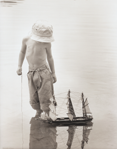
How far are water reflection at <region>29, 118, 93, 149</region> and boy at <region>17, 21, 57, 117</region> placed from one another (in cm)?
10

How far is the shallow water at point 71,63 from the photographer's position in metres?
1.87

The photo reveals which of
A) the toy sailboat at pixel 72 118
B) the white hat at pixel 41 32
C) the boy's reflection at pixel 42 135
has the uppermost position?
the white hat at pixel 41 32

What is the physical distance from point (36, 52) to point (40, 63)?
3.0 inches

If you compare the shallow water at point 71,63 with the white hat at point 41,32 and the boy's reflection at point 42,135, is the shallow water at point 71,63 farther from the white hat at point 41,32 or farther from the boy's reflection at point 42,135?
the white hat at point 41,32

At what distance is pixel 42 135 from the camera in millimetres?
1793

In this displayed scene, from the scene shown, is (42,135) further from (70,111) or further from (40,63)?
(40,63)

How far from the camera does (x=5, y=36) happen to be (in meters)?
3.17

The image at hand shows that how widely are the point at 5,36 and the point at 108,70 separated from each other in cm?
106

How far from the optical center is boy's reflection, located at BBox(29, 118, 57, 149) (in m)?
1.71

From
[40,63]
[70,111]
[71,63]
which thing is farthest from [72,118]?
[71,63]

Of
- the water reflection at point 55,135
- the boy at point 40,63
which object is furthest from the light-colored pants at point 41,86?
the water reflection at point 55,135

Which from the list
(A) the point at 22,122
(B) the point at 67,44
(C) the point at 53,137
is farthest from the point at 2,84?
(B) the point at 67,44

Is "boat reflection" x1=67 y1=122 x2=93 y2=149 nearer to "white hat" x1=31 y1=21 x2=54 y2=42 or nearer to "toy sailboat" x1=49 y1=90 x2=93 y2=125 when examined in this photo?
"toy sailboat" x1=49 y1=90 x2=93 y2=125

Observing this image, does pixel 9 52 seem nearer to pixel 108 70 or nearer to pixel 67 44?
pixel 67 44
